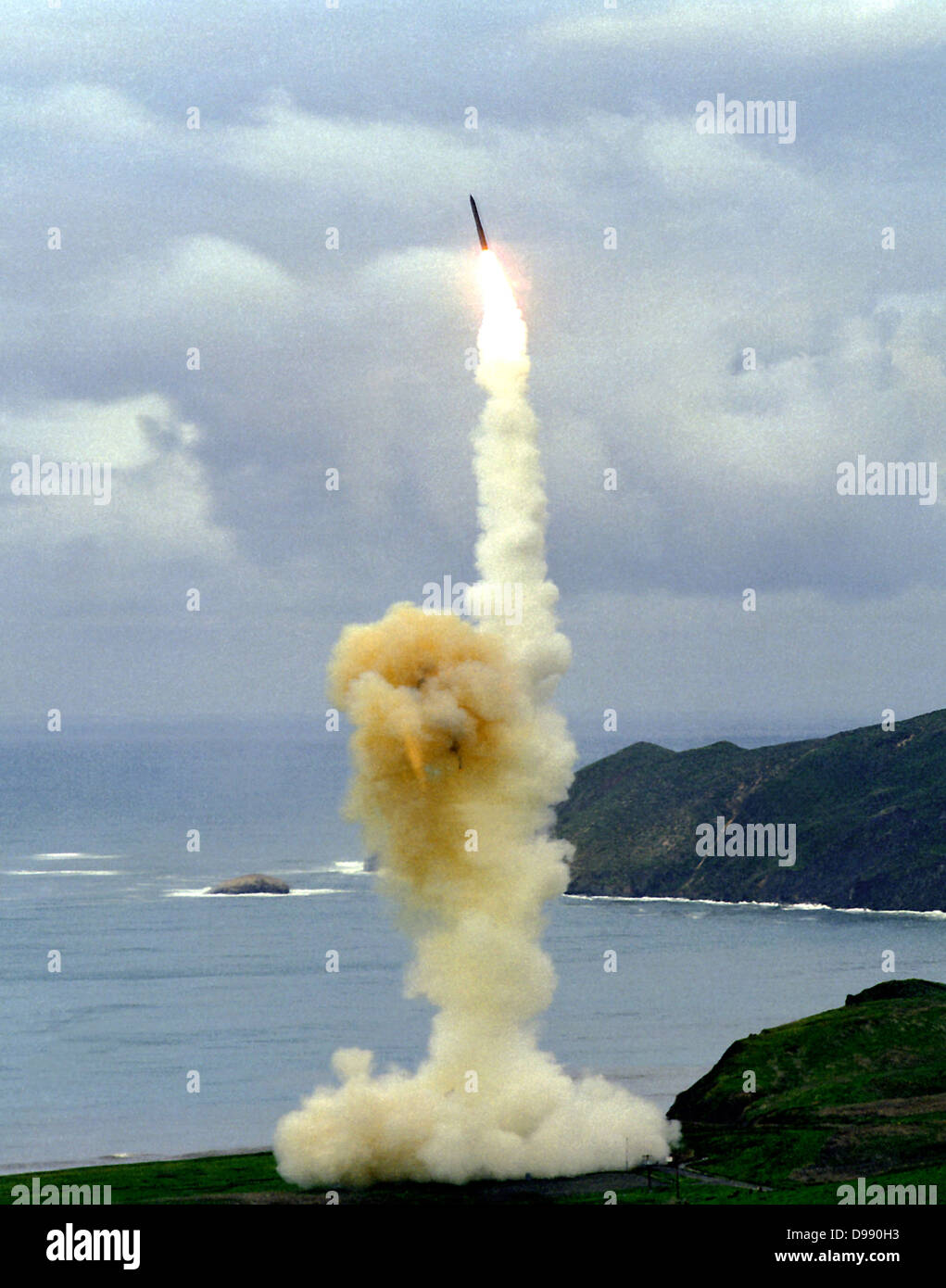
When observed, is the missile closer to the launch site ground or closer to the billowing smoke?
the billowing smoke

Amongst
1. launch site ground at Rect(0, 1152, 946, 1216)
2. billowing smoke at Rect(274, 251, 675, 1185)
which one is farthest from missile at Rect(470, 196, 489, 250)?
launch site ground at Rect(0, 1152, 946, 1216)

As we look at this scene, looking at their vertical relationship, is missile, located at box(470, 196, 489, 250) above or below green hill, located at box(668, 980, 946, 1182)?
above

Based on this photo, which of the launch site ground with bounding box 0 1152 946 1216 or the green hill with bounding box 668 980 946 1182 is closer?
the launch site ground with bounding box 0 1152 946 1216

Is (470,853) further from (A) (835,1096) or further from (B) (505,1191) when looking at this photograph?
(A) (835,1096)

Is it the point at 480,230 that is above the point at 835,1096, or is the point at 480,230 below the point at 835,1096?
above

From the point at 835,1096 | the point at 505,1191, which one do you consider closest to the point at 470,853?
the point at 505,1191

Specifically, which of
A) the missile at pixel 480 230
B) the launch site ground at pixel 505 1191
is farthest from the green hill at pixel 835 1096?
the missile at pixel 480 230

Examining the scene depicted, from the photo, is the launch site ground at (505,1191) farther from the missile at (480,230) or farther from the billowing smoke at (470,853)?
the missile at (480,230)
